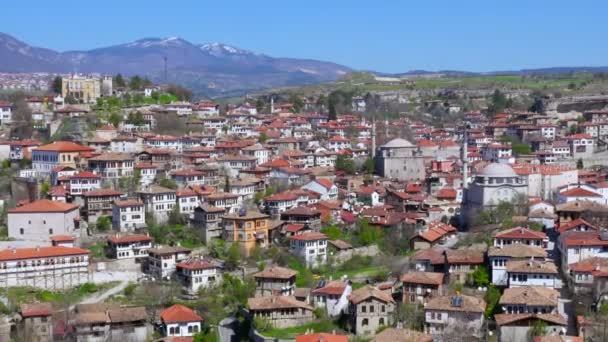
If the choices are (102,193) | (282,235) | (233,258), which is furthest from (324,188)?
(102,193)

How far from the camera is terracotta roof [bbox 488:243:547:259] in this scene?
2402cm

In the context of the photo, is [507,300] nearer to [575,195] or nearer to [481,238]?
[481,238]

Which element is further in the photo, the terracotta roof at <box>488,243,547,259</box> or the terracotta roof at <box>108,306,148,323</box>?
the terracotta roof at <box>488,243,547,259</box>

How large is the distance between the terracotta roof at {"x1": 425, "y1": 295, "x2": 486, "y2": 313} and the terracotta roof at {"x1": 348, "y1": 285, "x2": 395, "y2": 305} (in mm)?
1111

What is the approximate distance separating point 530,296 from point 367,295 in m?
3.77

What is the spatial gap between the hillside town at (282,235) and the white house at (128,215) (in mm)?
45

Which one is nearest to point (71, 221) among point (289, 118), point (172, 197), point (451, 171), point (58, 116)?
point (172, 197)

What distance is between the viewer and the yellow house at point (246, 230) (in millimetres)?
28656

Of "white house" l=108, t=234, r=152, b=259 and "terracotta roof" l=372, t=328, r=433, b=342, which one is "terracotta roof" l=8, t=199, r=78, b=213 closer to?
"white house" l=108, t=234, r=152, b=259

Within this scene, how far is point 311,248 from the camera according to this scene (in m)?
27.7

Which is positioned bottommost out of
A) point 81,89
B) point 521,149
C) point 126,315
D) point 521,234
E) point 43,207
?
point 126,315

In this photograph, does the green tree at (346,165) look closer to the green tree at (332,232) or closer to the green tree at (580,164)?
the green tree at (332,232)

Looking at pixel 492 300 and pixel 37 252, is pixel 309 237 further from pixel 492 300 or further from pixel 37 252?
pixel 37 252

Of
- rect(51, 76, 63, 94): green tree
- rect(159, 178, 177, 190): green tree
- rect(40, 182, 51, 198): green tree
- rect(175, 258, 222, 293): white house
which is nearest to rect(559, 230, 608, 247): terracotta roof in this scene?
rect(175, 258, 222, 293): white house
